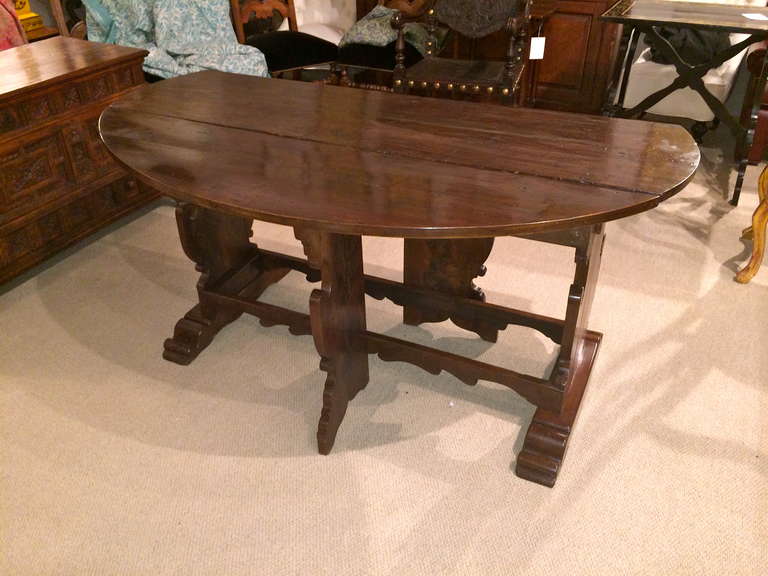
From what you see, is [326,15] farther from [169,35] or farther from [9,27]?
[9,27]

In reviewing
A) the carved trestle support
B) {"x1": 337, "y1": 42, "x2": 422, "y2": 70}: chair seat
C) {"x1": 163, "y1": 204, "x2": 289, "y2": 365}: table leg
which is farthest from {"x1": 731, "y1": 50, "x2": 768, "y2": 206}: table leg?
{"x1": 163, "y1": 204, "x2": 289, "y2": 365}: table leg

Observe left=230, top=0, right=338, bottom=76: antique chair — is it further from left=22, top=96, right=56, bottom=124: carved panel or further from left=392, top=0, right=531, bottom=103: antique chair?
left=22, top=96, right=56, bottom=124: carved panel

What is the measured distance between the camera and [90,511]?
1.61 metres

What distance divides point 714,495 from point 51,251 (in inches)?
93.2

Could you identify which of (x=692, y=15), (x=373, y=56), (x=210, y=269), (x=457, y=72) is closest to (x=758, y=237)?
(x=692, y=15)

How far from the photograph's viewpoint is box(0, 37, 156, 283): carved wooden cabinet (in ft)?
7.55

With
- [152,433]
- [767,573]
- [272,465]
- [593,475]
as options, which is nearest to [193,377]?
[152,433]

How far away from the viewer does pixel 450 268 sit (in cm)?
202

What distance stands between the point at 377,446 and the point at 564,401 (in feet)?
1.68

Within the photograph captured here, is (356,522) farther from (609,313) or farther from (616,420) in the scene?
(609,313)

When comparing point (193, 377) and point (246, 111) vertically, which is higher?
point (246, 111)

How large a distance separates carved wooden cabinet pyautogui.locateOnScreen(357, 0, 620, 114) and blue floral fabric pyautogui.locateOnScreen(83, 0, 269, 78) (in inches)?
42.3

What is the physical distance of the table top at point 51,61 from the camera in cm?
230

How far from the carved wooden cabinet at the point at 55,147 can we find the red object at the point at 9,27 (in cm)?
35
